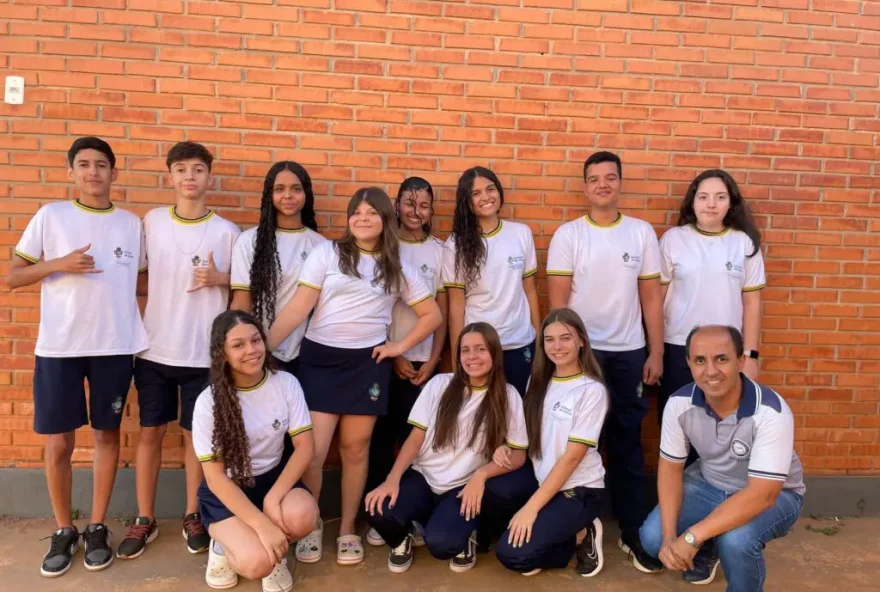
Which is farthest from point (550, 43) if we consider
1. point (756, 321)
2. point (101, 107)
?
point (101, 107)

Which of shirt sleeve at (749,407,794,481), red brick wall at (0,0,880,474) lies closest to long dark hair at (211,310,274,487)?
red brick wall at (0,0,880,474)

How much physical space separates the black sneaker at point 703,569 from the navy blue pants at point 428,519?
113 cm

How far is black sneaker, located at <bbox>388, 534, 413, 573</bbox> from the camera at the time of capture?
3.33 meters

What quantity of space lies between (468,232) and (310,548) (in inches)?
75.4

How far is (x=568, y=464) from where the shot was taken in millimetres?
3176

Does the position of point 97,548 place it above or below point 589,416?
below

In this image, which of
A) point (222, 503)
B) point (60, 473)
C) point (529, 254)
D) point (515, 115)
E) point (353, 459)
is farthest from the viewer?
point (515, 115)

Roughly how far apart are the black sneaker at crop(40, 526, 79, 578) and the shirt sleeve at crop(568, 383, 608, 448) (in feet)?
8.55

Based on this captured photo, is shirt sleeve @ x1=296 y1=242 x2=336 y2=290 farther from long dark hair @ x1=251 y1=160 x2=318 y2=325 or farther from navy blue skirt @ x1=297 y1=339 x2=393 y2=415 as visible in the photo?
navy blue skirt @ x1=297 y1=339 x2=393 y2=415

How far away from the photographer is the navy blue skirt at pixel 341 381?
3.41 metres

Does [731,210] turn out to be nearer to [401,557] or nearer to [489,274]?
[489,274]

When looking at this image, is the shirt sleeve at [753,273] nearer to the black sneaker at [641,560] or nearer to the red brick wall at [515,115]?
the red brick wall at [515,115]

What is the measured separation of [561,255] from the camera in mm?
3725

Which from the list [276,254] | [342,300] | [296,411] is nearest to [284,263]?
[276,254]
